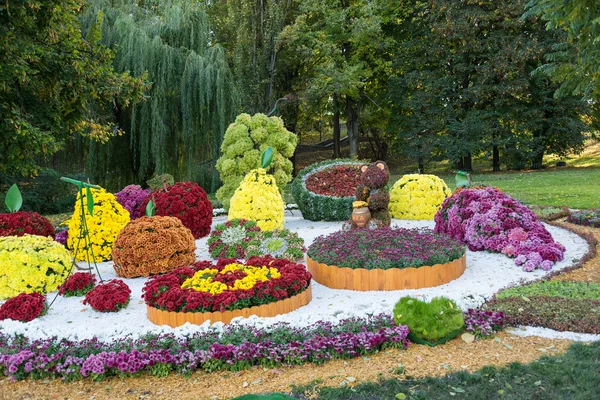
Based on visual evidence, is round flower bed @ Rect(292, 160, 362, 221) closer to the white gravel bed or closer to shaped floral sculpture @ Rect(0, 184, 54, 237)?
the white gravel bed

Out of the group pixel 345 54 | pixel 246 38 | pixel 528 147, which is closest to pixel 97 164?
pixel 246 38

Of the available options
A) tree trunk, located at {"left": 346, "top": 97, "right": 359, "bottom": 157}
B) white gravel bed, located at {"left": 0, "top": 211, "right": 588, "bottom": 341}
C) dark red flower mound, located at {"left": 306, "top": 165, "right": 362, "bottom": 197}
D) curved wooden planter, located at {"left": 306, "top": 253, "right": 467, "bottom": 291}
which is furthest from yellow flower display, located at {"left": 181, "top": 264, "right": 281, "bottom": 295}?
tree trunk, located at {"left": 346, "top": 97, "right": 359, "bottom": 157}

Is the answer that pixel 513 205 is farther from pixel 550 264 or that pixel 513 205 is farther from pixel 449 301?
pixel 449 301

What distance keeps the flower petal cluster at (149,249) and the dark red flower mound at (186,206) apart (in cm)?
190

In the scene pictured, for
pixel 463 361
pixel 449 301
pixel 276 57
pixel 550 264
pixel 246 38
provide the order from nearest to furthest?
pixel 463 361 → pixel 449 301 → pixel 550 264 → pixel 246 38 → pixel 276 57

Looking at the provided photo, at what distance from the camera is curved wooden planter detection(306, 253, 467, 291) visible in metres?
6.41

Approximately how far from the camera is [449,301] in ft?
16.4

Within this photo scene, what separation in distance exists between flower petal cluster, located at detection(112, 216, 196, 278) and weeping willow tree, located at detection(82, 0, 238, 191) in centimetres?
838

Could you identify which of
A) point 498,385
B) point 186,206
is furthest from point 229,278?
point 186,206

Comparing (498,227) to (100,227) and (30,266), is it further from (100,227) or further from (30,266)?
(30,266)

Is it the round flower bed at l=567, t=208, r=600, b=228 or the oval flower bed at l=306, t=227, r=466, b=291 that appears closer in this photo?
the oval flower bed at l=306, t=227, r=466, b=291

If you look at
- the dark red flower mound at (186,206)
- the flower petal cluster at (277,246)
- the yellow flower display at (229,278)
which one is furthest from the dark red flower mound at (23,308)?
the dark red flower mound at (186,206)

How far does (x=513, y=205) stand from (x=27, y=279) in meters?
6.88

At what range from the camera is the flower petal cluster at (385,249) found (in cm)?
653
